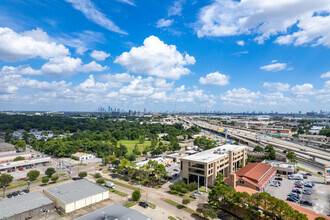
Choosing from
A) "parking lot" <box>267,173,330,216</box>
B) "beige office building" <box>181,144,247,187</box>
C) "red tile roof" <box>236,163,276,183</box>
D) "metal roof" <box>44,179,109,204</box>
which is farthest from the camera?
"beige office building" <box>181,144,247,187</box>

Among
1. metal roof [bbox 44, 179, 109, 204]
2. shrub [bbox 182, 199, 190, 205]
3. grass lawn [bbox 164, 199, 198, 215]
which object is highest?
metal roof [bbox 44, 179, 109, 204]

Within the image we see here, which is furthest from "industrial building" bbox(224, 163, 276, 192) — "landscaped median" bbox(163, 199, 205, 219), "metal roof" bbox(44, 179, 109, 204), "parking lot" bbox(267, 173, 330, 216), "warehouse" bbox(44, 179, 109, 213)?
"metal roof" bbox(44, 179, 109, 204)

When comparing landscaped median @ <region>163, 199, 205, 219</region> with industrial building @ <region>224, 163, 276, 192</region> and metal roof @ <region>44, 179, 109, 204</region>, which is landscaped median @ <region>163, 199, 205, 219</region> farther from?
metal roof @ <region>44, 179, 109, 204</region>

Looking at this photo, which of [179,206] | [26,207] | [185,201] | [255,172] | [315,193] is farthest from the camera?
[255,172]

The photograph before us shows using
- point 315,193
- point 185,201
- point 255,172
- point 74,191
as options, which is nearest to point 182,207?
point 185,201

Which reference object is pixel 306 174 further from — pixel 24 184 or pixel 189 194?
pixel 24 184

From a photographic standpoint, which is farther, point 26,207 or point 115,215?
point 26,207

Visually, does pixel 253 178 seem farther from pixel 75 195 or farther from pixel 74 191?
pixel 74 191
